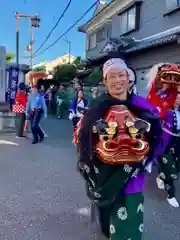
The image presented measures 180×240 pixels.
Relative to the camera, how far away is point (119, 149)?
2.40 metres

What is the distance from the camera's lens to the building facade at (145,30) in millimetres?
12000

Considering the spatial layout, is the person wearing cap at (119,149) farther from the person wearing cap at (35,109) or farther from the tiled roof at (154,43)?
the tiled roof at (154,43)

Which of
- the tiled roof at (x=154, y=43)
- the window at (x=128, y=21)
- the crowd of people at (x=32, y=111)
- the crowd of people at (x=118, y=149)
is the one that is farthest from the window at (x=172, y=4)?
the crowd of people at (x=118, y=149)

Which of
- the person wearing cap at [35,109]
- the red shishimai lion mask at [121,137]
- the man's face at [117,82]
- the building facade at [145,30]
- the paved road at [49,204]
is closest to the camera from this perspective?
the red shishimai lion mask at [121,137]

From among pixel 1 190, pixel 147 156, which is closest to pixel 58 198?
pixel 1 190

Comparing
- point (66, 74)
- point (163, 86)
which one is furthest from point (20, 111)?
point (66, 74)

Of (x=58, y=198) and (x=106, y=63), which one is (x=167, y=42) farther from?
(x=106, y=63)

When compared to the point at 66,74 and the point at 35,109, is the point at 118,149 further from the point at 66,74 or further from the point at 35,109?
the point at 66,74

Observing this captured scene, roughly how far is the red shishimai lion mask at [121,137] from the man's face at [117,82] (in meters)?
0.13

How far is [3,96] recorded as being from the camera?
1332 centimetres

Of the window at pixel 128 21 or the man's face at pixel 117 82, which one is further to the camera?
the window at pixel 128 21

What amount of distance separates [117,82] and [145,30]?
13029mm

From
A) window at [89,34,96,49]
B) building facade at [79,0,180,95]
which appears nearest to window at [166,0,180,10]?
building facade at [79,0,180,95]

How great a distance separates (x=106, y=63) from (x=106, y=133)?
600 mm
